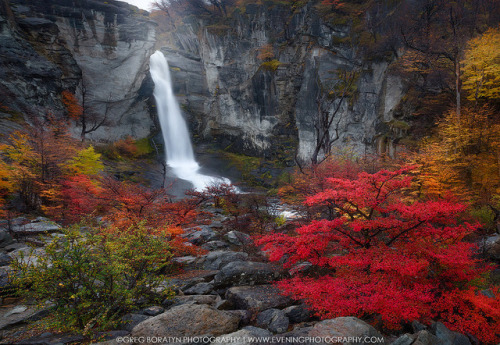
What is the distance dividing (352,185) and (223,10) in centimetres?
4063

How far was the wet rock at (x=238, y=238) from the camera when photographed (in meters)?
11.1

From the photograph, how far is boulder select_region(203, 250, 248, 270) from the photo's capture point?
28.3ft

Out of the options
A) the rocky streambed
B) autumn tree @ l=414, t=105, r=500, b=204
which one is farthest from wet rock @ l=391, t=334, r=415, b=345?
autumn tree @ l=414, t=105, r=500, b=204

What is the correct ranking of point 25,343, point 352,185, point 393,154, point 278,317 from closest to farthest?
1. point 25,343
2. point 278,317
3. point 352,185
4. point 393,154

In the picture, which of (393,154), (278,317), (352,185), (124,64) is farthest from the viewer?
(124,64)

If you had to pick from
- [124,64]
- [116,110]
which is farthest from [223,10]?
[116,110]

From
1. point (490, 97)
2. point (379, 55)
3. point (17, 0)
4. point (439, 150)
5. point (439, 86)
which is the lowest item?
point (439, 150)

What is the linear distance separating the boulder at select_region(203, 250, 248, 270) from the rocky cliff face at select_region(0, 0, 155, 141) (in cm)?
2083

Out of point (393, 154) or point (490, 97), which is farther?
point (393, 154)

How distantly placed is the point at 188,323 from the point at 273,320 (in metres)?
1.93

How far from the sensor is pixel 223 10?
36.2 meters

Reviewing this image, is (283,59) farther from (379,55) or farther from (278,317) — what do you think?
(278,317)

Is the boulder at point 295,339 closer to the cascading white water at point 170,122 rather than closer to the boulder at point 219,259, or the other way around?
the boulder at point 219,259

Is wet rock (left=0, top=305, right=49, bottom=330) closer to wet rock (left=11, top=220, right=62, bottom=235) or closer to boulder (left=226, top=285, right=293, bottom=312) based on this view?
boulder (left=226, top=285, right=293, bottom=312)
